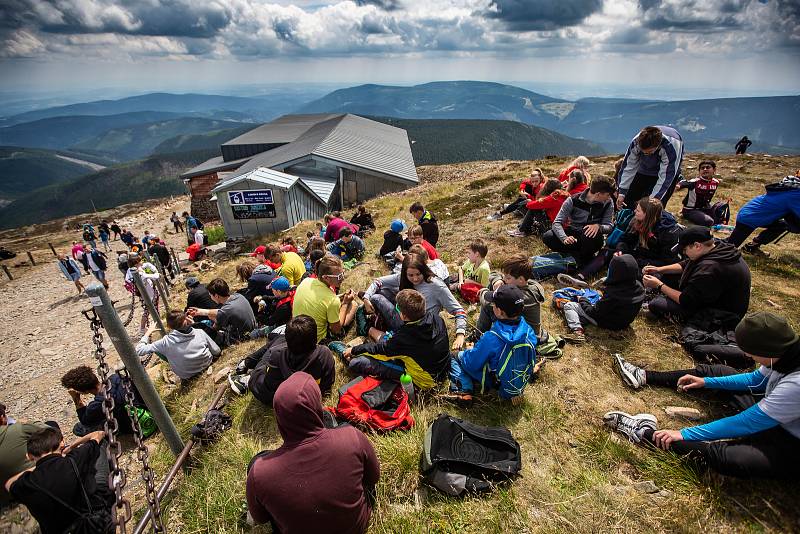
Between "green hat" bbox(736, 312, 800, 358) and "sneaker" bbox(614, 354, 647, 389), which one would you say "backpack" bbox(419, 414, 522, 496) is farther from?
"green hat" bbox(736, 312, 800, 358)

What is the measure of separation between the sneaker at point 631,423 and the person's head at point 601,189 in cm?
467

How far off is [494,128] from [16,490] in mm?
220686

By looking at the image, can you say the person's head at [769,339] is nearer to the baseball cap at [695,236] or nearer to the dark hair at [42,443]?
the baseball cap at [695,236]

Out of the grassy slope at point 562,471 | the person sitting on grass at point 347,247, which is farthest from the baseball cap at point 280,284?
the person sitting on grass at point 347,247

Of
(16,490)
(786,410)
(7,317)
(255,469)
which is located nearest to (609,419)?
(786,410)

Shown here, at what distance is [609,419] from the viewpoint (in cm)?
407

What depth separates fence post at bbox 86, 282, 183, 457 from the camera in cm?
318

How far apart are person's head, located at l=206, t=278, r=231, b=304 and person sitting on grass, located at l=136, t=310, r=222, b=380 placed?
0.94 meters

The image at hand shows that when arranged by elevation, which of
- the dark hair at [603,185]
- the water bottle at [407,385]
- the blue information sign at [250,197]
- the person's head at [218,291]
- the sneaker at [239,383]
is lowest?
the blue information sign at [250,197]

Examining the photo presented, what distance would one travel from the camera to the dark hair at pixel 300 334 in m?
4.34

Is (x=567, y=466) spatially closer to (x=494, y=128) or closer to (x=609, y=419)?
(x=609, y=419)

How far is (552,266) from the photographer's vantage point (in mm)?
7574

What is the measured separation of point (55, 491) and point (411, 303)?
4.23 meters

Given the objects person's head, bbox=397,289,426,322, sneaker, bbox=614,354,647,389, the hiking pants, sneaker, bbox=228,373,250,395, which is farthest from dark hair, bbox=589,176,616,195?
sneaker, bbox=228,373,250,395
